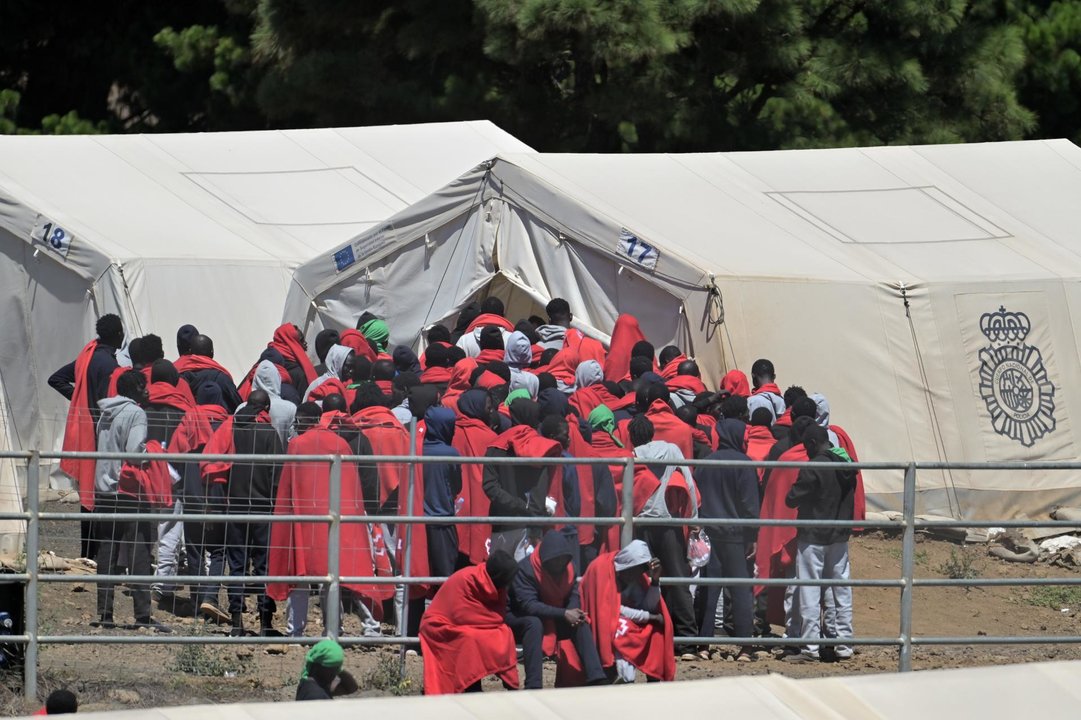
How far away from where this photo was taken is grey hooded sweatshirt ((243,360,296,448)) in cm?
944

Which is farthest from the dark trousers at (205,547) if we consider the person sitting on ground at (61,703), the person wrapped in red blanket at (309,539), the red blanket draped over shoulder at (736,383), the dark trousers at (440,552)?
the red blanket draped over shoulder at (736,383)

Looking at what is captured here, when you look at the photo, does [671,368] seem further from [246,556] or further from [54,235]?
[54,235]

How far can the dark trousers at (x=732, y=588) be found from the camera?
862 centimetres

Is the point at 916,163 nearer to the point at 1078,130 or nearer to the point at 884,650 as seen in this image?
the point at 884,650

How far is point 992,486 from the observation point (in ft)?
44.2

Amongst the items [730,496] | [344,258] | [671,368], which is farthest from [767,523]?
[344,258]

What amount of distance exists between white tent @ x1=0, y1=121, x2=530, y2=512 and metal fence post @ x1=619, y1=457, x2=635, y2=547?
5.14 meters

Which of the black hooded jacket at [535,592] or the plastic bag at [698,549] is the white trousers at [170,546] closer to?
the black hooded jacket at [535,592]

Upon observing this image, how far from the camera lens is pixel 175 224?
15656 millimetres

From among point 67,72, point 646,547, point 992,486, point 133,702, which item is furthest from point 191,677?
point 67,72

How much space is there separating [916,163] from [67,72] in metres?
16.3

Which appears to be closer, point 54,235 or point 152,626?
point 152,626

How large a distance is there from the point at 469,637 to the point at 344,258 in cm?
685

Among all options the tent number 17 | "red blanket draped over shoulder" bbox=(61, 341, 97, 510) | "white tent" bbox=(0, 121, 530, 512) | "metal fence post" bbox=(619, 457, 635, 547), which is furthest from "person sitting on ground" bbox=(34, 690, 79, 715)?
the tent number 17
